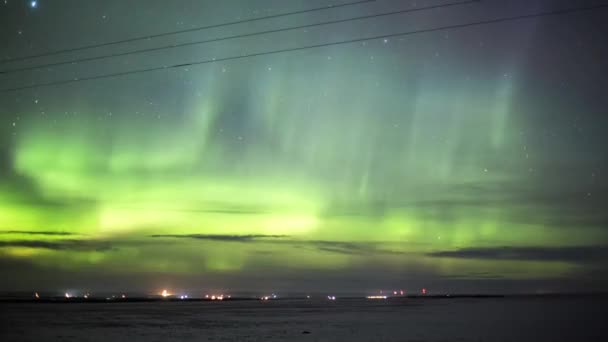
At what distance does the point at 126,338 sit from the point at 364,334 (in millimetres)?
25588

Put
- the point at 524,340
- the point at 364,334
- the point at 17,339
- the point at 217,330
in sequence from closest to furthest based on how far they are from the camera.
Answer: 1. the point at 17,339
2. the point at 524,340
3. the point at 364,334
4. the point at 217,330

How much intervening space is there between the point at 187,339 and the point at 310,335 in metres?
14.1

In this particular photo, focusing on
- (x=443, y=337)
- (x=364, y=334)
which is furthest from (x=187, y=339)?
(x=443, y=337)

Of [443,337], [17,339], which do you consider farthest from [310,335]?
[17,339]

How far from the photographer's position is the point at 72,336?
6056cm

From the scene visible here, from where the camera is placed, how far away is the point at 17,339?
52156 mm

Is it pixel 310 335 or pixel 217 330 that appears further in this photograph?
pixel 217 330

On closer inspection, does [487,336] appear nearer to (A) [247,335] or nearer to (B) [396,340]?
(B) [396,340]

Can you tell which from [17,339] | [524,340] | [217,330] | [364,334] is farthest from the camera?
[217,330]

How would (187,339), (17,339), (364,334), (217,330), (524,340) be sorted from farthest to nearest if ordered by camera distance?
1. (217,330)
2. (364,334)
3. (524,340)
4. (187,339)
5. (17,339)

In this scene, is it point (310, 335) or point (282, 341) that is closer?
point (282, 341)

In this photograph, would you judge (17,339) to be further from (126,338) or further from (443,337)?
(443,337)

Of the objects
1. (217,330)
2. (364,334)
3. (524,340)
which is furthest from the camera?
(217,330)

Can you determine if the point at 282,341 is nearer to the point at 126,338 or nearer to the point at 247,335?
the point at 247,335
